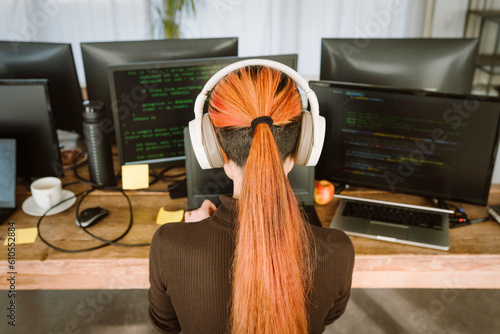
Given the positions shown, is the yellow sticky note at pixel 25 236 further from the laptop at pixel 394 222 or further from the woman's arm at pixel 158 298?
the laptop at pixel 394 222

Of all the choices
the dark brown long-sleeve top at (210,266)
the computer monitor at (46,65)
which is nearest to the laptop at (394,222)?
the dark brown long-sleeve top at (210,266)

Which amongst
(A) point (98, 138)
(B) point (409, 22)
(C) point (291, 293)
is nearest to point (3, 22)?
(A) point (98, 138)

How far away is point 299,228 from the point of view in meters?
0.76

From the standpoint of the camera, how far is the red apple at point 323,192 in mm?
1303

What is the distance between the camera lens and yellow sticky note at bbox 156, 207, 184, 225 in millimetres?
1238

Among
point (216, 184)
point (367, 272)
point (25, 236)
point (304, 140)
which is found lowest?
point (367, 272)

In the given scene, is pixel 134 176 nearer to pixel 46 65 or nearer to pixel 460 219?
pixel 46 65

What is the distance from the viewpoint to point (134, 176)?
133 cm

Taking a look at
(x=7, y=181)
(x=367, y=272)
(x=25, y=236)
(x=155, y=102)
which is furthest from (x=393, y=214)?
(x=7, y=181)

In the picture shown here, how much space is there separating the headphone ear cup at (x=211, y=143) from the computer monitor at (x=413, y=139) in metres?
0.51

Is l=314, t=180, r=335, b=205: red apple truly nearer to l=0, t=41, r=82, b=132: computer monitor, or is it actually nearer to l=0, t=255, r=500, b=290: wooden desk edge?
l=0, t=255, r=500, b=290: wooden desk edge

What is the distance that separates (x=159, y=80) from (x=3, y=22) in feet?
9.27

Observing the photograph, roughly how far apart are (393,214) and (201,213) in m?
0.58

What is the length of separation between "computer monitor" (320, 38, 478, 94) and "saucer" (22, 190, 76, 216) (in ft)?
3.38
